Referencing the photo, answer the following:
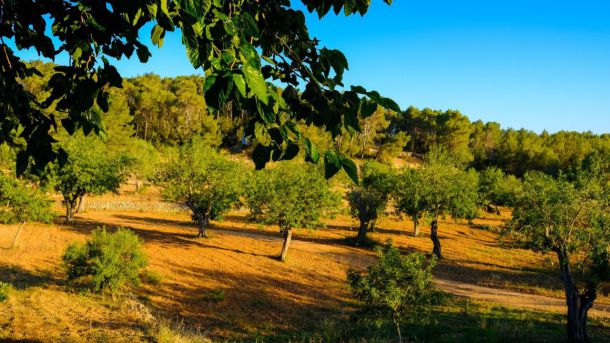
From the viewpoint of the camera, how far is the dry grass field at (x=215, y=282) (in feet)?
45.5

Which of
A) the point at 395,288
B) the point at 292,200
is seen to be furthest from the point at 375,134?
the point at 395,288

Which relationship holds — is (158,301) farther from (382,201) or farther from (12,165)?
(382,201)

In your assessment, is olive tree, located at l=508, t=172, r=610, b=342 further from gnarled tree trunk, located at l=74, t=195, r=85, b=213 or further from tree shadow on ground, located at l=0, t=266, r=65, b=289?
gnarled tree trunk, located at l=74, t=195, r=85, b=213

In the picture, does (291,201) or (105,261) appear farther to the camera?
(291,201)

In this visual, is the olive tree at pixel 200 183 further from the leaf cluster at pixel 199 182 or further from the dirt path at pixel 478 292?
the dirt path at pixel 478 292

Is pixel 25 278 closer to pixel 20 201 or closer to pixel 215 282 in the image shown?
pixel 20 201

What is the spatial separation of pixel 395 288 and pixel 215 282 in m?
12.2

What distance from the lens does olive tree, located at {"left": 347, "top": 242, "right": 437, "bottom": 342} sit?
12969 millimetres

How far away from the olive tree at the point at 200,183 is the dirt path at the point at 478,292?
730 centimetres

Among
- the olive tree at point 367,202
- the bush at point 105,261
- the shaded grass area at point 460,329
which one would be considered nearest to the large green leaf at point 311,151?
the shaded grass area at point 460,329

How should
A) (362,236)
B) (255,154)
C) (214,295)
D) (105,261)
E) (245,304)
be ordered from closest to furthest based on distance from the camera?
(255,154) → (105,261) → (245,304) → (214,295) → (362,236)

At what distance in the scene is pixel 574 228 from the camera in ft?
48.6

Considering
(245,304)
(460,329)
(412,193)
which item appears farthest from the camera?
(412,193)

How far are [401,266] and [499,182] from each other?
53820 millimetres
